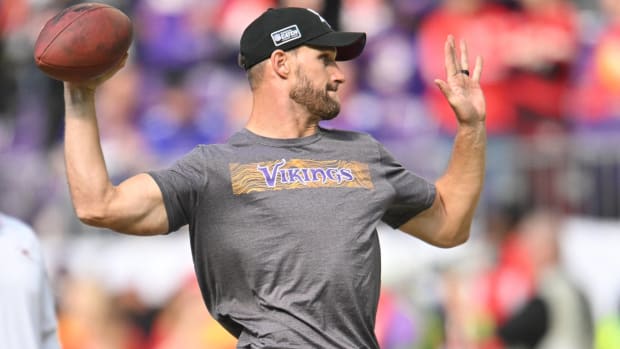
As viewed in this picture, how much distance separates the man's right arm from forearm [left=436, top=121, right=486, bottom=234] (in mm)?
1270

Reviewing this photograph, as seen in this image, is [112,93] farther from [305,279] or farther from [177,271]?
[305,279]

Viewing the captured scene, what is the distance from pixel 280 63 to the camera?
15.5 feet

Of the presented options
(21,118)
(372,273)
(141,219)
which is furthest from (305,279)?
(21,118)

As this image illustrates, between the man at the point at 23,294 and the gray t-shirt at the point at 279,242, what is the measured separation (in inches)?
40.9

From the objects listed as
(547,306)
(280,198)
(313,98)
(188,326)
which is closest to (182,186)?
(280,198)

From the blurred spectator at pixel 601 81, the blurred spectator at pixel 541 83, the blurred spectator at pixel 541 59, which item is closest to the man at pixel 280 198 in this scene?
the blurred spectator at pixel 541 83

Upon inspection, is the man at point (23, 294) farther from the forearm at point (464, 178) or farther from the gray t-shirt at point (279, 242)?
the forearm at point (464, 178)

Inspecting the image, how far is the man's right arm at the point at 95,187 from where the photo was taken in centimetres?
418

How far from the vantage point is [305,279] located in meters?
4.37

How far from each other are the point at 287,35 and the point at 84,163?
3.21 feet

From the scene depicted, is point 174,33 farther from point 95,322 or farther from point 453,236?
point 453,236

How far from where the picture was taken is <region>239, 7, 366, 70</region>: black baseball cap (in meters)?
4.71

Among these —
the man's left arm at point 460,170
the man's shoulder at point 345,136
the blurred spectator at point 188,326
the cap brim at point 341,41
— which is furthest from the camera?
the blurred spectator at point 188,326

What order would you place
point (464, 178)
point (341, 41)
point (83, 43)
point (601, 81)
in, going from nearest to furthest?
point (83, 43) < point (341, 41) < point (464, 178) < point (601, 81)
